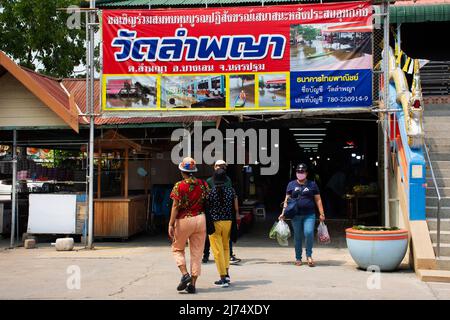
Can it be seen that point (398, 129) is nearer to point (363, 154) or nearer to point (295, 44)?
point (295, 44)

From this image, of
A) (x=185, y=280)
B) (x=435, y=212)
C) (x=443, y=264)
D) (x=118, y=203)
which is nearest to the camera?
(x=185, y=280)

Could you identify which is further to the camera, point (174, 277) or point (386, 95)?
point (386, 95)

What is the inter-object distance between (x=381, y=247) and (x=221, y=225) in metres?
2.61

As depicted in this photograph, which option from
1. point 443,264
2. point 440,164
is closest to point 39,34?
point 440,164

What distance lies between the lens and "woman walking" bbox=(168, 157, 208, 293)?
7226 mm

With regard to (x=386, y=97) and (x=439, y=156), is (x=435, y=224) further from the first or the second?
(x=386, y=97)

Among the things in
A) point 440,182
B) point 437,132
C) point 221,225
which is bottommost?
point 221,225

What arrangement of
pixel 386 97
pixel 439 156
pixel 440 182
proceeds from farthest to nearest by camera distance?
pixel 439 156 < pixel 386 97 < pixel 440 182

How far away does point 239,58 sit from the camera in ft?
38.7

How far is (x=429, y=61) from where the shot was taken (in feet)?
53.2

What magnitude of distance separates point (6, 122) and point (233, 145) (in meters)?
7.14

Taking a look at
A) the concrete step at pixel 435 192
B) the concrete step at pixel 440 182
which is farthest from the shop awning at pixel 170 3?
the concrete step at pixel 435 192

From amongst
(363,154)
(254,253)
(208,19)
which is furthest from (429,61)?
(254,253)

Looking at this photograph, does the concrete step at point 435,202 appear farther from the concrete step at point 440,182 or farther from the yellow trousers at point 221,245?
the yellow trousers at point 221,245
